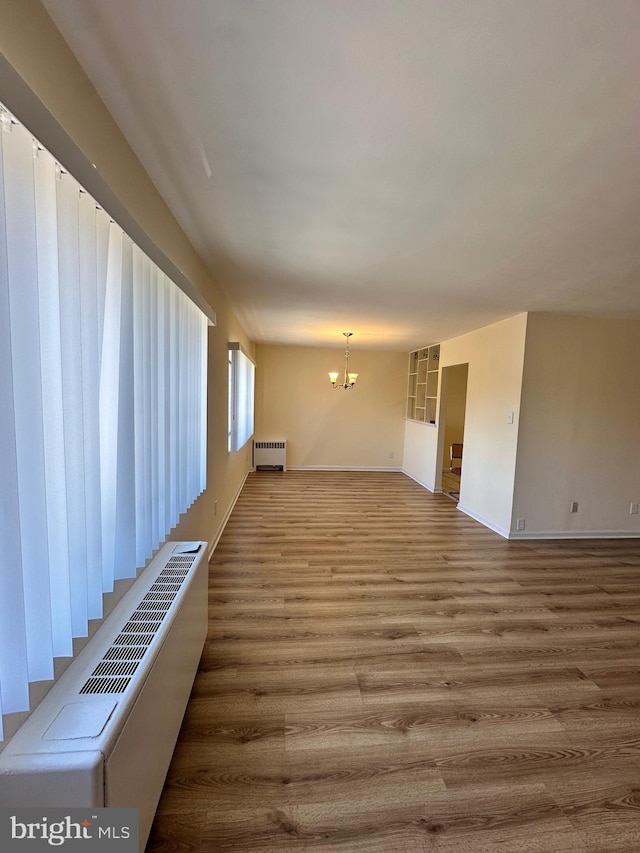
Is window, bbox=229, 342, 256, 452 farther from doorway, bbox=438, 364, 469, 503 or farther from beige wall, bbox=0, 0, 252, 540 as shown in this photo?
doorway, bbox=438, 364, 469, 503

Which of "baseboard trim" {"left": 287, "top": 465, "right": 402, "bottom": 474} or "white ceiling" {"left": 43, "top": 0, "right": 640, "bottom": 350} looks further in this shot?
"baseboard trim" {"left": 287, "top": 465, "right": 402, "bottom": 474}

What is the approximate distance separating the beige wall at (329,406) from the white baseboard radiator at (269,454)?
23 cm

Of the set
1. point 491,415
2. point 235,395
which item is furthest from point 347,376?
point 491,415

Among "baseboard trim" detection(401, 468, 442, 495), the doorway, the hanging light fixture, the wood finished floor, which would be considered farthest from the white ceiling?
the doorway

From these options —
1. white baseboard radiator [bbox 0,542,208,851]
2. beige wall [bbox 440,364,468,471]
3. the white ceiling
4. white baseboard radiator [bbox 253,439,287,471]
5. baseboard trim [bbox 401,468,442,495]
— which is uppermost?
the white ceiling

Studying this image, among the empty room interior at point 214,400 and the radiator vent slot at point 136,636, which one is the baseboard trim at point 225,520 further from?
the radiator vent slot at point 136,636

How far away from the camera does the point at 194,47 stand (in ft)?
3.23

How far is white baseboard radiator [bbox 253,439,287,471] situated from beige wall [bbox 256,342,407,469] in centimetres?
23

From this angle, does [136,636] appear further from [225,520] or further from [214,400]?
[225,520]

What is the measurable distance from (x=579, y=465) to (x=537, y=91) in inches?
160

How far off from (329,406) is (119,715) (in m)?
6.57

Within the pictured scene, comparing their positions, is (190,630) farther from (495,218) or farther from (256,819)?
(495,218)

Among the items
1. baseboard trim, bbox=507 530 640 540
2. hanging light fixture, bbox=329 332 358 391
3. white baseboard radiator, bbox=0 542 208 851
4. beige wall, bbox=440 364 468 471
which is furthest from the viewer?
beige wall, bbox=440 364 468 471

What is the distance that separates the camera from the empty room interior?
2.91ft
